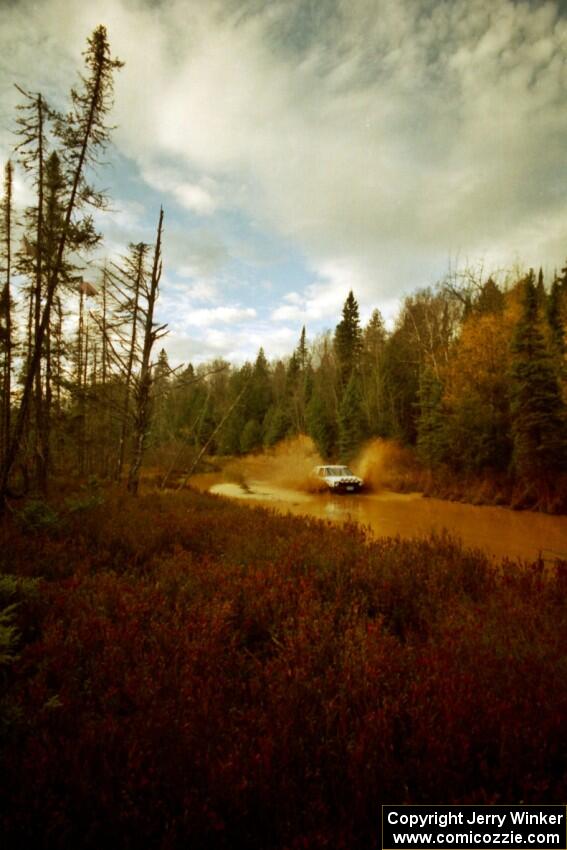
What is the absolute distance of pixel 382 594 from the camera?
18.4 feet

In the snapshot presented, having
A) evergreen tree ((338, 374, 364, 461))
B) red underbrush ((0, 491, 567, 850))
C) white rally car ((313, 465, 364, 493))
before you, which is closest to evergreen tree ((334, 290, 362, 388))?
evergreen tree ((338, 374, 364, 461))

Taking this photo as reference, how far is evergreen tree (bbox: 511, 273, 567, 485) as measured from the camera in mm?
19547

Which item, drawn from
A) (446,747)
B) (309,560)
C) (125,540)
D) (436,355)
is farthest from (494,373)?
(446,747)

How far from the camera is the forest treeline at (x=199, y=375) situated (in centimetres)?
1025

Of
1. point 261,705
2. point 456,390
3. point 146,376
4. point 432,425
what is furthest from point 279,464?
point 261,705

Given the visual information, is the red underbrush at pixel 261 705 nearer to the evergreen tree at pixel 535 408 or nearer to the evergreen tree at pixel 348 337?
the evergreen tree at pixel 535 408

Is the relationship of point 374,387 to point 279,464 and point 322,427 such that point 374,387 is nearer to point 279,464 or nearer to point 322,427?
point 322,427

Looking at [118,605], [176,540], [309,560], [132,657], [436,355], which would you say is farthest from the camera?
[436,355]

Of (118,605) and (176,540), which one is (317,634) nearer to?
(118,605)

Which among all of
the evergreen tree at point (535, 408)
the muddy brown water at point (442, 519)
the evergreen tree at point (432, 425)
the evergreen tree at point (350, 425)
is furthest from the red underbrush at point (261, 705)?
the evergreen tree at point (350, 425)

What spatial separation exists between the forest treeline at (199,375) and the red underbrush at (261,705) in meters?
5.70

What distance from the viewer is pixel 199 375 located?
1591 cm

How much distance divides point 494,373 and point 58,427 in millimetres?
24728

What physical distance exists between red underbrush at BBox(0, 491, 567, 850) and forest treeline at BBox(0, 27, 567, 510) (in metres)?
5.70
